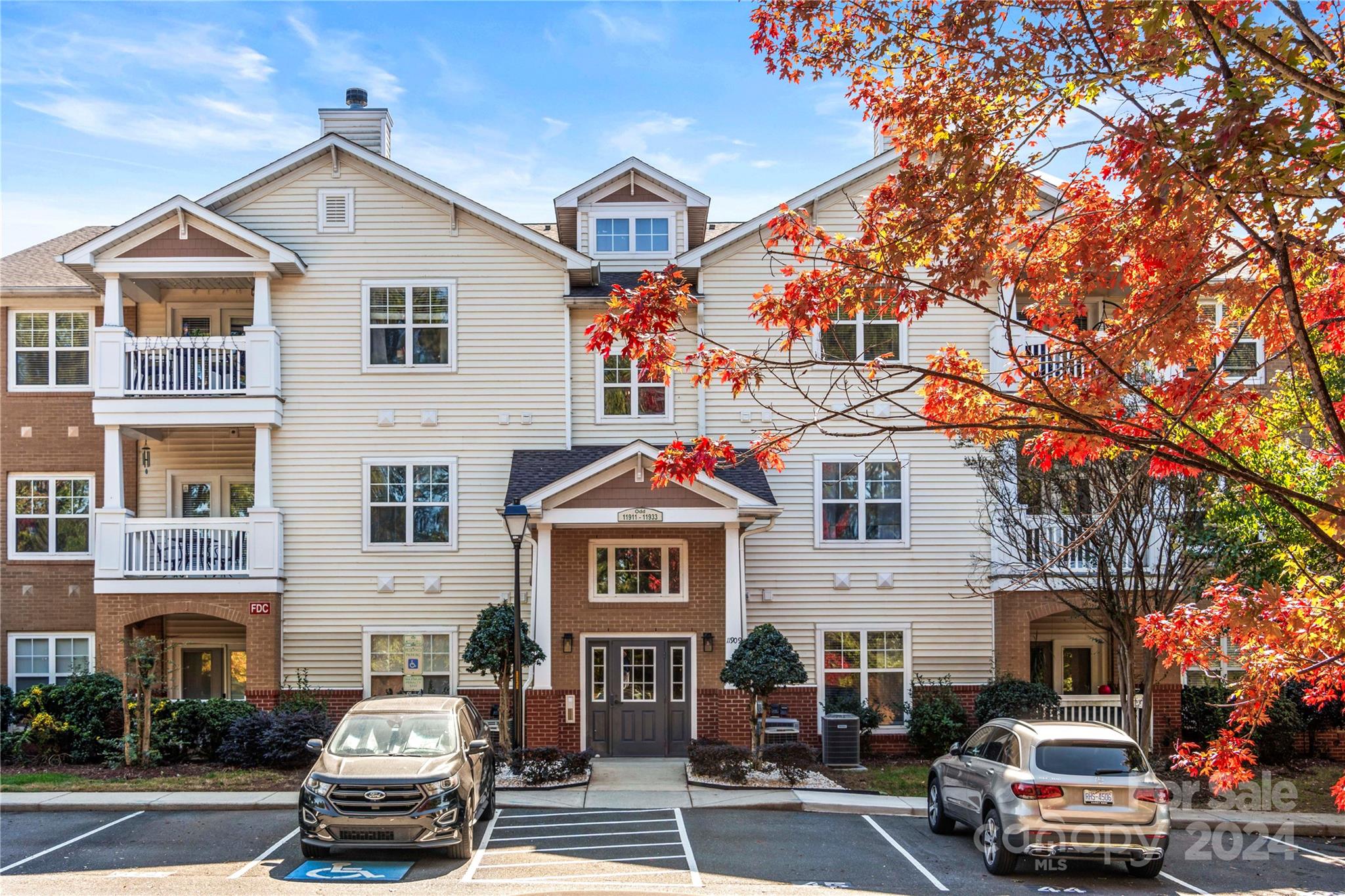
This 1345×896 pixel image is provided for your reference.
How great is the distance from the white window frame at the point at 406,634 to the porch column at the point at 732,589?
5071 mm

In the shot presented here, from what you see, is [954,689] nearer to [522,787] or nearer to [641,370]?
[522,787]

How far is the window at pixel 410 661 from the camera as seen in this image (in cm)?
2141

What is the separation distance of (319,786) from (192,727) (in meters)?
8.15

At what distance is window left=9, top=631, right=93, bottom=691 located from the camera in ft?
72.1

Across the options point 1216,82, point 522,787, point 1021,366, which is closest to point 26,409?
point 522,787

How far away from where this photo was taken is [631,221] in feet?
74.9

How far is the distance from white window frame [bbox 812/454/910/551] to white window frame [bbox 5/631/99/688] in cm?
1383

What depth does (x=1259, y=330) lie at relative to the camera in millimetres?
7270

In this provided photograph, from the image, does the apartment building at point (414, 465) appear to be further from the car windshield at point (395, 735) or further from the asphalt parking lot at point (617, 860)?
the car windshield at point (395, 735)

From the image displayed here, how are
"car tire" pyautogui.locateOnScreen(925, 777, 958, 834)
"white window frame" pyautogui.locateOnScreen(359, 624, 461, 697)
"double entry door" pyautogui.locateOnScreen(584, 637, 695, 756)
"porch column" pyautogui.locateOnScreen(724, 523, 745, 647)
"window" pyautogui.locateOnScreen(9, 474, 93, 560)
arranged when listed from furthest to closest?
"window" pyautogui.locateOnScreen(9, 474, 93, 560) → "white window frame" pyautogui.locateOnScreen(359, 624, 461, 697) → "double entry door" pyautogui.locateOnScreen(584, 637, 695, 756) → "porch column" pyautogui.locateOnScreen(724, 523, 745, 647) → "car tire" pyautogui.locateOnScreen(925, 777, 958, 834)

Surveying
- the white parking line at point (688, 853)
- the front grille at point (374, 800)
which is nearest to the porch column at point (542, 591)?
the white parking line at point (688, 853)

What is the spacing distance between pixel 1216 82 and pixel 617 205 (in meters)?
17.8

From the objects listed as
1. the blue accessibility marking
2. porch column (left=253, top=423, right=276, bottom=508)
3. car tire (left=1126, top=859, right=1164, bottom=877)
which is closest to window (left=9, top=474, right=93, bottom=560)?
porch column (left=253, top=423, right=276, bottom=508)

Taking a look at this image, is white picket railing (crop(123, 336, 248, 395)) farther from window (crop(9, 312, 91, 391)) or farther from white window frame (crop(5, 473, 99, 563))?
white window frame (crop(5, 473, 99, 563))
